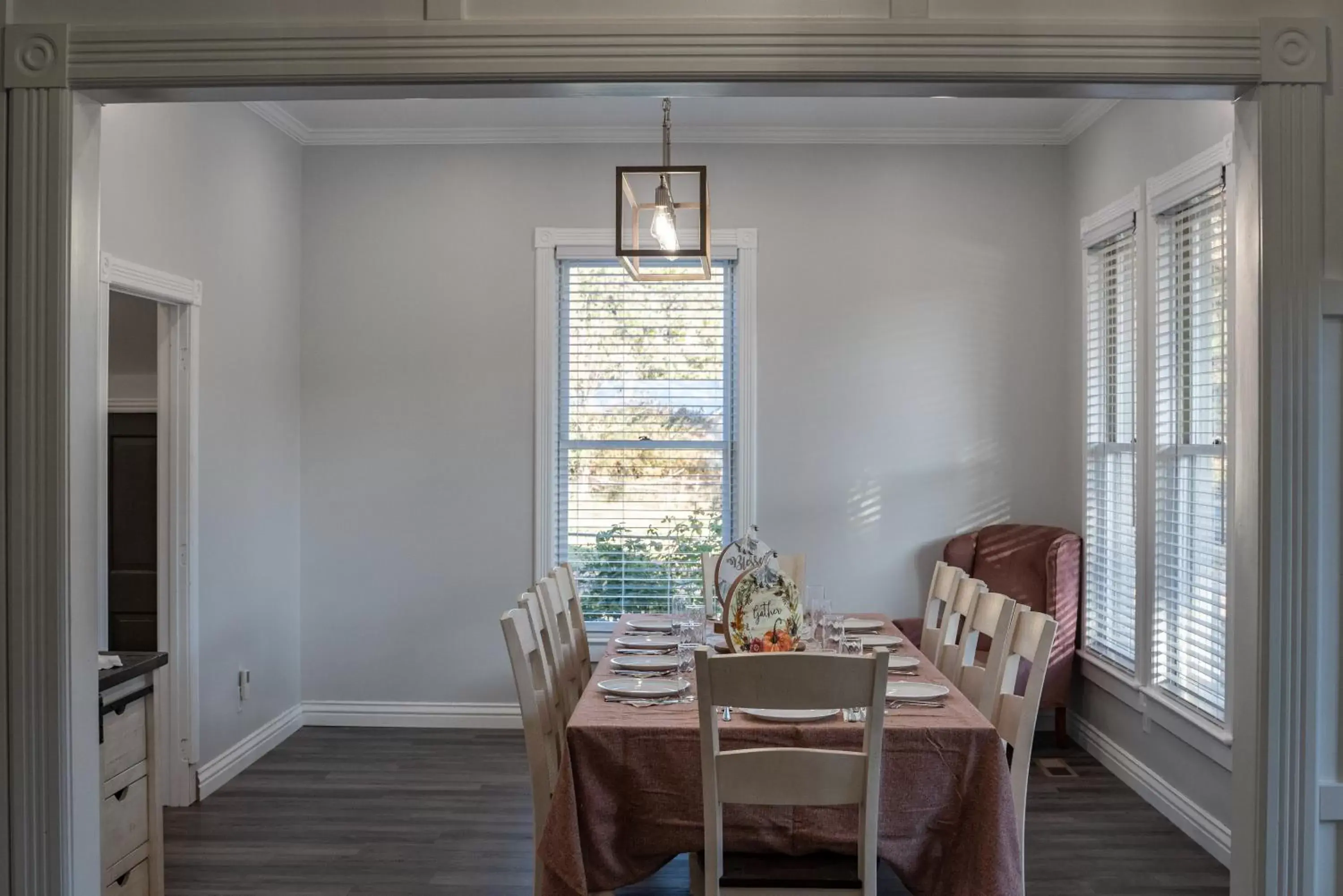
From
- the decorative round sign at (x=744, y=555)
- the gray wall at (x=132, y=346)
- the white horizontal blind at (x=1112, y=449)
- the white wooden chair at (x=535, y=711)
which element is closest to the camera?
the white wooden chair at (x=535, y=711)

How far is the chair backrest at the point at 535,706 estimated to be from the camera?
2.84m

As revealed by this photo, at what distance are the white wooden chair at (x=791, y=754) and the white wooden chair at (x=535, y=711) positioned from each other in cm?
62

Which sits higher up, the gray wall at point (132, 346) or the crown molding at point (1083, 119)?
the crown molding at point (1083, 119)

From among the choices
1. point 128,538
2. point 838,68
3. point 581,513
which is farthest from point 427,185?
point 838,68

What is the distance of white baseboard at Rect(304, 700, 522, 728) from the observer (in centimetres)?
555

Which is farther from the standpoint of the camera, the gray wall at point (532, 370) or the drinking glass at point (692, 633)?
the gray wall at point (532, 370)

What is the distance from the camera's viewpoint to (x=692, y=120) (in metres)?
5.31

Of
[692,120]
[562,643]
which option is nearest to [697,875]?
[562,643]

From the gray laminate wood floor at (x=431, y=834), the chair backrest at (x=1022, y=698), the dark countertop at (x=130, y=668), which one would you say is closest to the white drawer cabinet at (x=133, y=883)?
the gray laminate wood floor at (x=431, y=834)

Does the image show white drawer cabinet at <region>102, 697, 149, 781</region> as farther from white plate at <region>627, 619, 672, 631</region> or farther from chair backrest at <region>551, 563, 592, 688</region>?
white plate at <region>627, 619, 672, 631</region>

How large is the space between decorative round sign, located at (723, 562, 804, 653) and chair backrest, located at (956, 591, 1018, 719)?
566mm

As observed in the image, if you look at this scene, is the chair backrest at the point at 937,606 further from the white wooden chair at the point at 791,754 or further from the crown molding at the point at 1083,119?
the crown molding at the point at 1083,119
